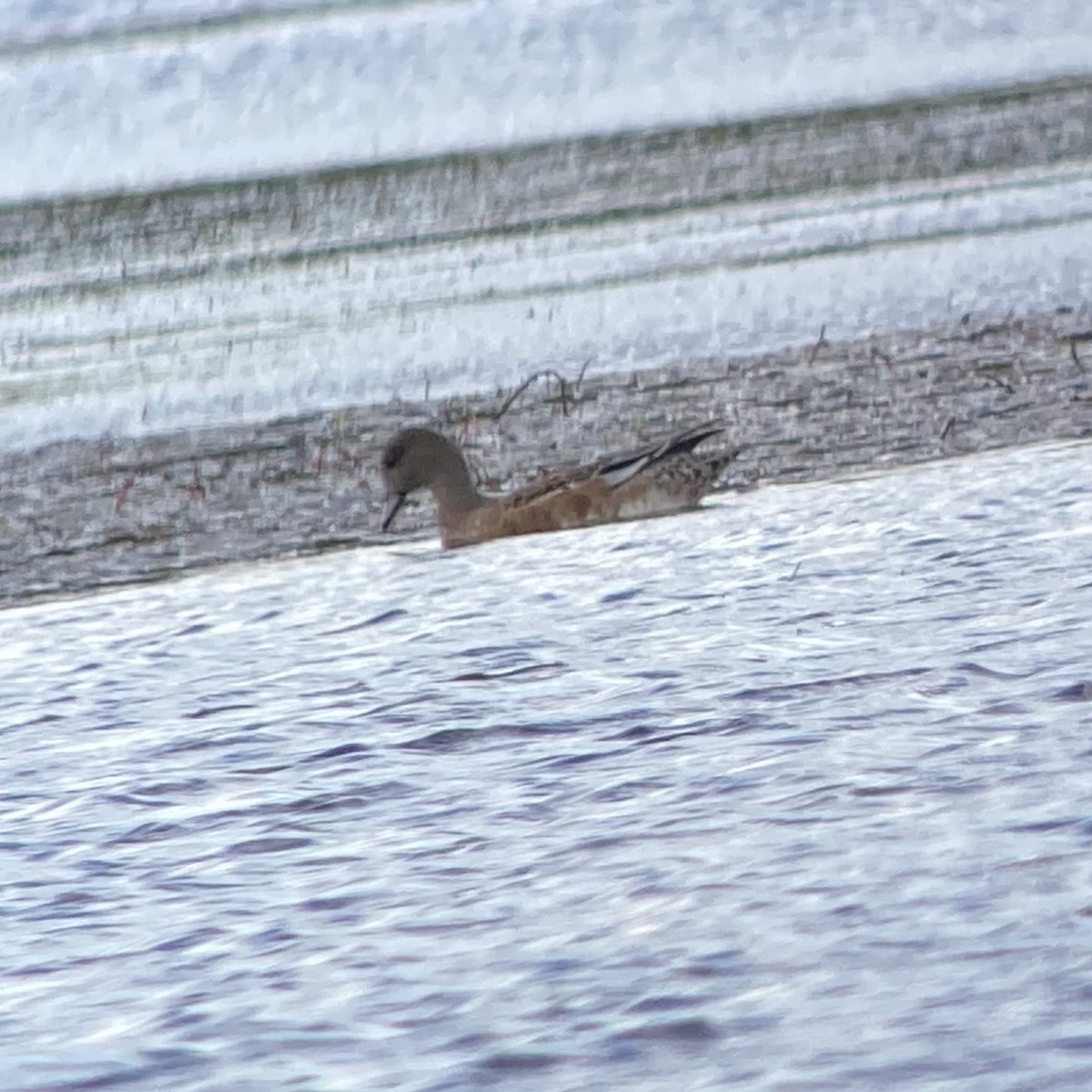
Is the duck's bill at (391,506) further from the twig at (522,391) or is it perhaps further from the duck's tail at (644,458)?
the twig at (522,391)

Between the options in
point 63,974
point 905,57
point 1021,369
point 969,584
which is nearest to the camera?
point 63,974

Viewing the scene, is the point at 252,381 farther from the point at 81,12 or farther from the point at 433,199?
the point at 81,12

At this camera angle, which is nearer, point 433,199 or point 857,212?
point 857,212

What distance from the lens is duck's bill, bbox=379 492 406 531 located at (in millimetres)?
8693

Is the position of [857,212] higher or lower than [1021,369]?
higher

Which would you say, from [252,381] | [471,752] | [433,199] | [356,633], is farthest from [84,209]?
[471,752]

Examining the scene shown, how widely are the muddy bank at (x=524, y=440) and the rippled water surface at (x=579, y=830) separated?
2414 mm

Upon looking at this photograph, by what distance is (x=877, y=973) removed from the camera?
10.3ft

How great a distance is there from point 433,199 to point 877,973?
1506 centimetres

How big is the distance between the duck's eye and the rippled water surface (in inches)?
93.8

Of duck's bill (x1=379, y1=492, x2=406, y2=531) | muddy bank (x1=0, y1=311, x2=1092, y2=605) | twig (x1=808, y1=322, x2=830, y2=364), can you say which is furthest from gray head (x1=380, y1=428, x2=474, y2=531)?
twig (x1=808, y1=322, x2=830, y2=364)

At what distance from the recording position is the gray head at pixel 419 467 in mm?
8477

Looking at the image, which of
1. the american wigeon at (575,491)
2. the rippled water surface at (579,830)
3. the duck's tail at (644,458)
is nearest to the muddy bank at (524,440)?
the american wigeon at (575,491)

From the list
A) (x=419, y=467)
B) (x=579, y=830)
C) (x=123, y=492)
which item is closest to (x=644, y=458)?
(x=419, y=467)
